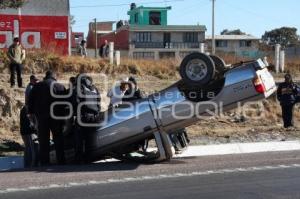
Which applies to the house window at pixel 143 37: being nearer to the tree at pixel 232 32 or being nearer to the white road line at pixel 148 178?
the tree at pixel 232 32

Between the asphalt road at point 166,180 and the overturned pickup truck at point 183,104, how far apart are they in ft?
1.56

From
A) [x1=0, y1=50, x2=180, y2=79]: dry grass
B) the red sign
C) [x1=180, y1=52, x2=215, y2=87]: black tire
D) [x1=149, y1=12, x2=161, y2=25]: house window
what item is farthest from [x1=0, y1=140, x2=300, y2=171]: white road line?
[x1=149, y1=12, x2=161, y2=25]: house window

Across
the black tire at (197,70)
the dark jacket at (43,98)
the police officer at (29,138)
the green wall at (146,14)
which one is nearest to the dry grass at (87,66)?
the police officer at (29,138)

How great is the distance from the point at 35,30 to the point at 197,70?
79.1 feet

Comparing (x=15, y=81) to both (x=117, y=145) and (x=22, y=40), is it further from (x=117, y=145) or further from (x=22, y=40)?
(x=22, y=40)

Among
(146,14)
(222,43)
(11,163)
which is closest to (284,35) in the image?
(222,43)

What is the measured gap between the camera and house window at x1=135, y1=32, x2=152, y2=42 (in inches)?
2847

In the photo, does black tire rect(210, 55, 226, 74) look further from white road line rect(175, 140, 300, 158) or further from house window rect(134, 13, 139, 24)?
house window rect(134, 13, 139, 24)

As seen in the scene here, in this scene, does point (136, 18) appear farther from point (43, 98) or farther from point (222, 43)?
point (43, 98)

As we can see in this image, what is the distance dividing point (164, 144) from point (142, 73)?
14.5 m

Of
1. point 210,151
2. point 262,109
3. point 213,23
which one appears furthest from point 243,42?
point 210,151

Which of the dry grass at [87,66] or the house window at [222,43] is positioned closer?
the dry grass at [87,66]

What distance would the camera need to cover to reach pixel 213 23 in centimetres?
6184

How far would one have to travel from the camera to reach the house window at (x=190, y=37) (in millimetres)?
74812
